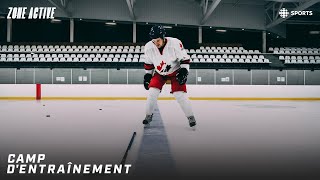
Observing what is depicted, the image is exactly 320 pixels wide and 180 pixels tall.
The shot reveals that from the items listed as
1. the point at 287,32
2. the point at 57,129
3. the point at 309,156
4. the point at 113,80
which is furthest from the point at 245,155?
the point at 287,32

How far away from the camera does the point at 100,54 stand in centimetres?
1773

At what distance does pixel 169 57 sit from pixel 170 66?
0.14m

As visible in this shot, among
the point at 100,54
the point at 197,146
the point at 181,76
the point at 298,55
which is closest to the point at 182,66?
the point at 181,76

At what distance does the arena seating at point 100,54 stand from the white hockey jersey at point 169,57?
40.1ft

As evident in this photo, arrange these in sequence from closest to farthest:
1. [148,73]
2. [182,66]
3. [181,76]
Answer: [181,76] < [182,66] < [148,73]

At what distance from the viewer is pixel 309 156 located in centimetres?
266

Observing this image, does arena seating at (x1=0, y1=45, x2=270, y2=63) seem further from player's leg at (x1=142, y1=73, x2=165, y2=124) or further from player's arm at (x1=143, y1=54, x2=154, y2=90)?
player's leg at (x1=142, y1=73, x2=165, y2=124)

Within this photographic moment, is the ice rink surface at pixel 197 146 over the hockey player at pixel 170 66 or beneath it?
beneath

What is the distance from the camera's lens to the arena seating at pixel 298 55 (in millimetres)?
18534

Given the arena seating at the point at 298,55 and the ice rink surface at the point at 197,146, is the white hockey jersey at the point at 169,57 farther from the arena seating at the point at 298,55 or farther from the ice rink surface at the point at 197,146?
the arena seating at the point at 298,55

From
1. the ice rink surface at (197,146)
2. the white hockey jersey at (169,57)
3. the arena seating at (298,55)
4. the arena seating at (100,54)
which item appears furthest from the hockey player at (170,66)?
the arena seating at (298,55)

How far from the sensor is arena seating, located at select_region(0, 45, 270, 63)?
17016mm

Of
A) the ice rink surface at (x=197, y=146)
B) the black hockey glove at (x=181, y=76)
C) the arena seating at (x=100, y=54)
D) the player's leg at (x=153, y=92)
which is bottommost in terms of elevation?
the ice rink surface at (x=197, y=146)

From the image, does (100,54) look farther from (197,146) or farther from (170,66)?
(197,146)
